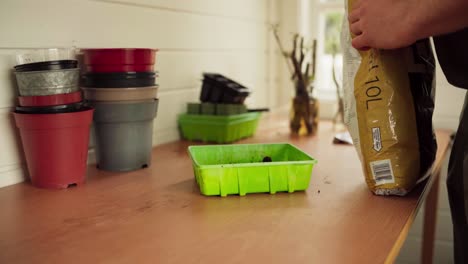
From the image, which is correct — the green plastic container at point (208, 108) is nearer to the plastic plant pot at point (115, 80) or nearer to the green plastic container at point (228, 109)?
the green plastic container at point (228, 109)

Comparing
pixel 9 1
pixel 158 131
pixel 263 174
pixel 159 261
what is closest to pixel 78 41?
pixel 9 1

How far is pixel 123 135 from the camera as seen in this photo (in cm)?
113

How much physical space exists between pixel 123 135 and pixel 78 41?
26cm

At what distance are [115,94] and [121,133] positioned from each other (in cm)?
9

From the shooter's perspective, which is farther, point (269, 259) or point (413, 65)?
point (413, 65)

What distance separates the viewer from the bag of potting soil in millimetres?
924

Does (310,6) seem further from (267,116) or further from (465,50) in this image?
(465,50)

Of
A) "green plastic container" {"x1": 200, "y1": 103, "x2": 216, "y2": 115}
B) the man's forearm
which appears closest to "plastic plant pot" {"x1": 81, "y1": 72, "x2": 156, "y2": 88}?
"green plastic container" {"x1": 200, "y1": 103, "x2": 216, "y2": 115}

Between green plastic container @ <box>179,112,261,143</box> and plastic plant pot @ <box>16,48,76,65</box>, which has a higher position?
plastic plant pot @ <box>16,48,76,65</box>

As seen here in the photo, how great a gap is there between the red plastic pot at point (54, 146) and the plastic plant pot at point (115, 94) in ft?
0.33

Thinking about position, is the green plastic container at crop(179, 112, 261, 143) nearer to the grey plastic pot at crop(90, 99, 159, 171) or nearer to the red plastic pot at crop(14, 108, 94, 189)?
the grey plastic pot at crop(90, 99, 159, 171)

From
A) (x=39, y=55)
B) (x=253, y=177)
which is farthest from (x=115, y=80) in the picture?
(x=253, y=177)

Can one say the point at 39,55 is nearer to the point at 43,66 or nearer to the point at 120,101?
the point at 43,66

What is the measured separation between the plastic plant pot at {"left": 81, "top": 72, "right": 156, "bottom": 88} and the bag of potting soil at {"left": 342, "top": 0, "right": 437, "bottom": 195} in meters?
0.49
